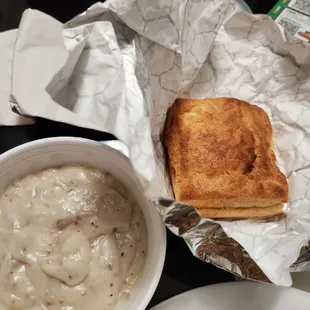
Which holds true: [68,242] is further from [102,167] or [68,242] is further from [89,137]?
[89,137]

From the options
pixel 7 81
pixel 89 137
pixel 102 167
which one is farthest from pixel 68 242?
pixel 7 81

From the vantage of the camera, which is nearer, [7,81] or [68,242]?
[68,242]

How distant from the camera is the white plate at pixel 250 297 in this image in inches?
33.0

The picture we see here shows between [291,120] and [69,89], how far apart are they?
0.41m

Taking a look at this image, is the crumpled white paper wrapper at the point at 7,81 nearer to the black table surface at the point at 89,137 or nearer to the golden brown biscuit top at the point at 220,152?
the black table surface at the point at 89,137

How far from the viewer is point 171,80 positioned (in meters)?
0.88

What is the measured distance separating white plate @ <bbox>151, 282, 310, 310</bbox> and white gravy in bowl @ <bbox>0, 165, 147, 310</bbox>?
0.42 feet

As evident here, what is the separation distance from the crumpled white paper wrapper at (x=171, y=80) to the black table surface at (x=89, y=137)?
6 cm

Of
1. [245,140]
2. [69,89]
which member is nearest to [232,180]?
[245,140]

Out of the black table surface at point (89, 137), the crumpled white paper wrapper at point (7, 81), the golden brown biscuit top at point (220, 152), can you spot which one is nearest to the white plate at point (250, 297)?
the black table surface at point (89, 137)

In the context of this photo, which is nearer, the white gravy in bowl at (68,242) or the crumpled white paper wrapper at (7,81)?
the white gravy in bowl at (68,242)

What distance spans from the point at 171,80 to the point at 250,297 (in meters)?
0.38

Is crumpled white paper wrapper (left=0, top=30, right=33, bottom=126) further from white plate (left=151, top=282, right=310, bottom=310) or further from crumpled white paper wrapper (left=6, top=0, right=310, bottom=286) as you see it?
white plate (left=151, top=282, right=310, bottom=310)

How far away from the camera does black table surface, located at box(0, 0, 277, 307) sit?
0.88 m
